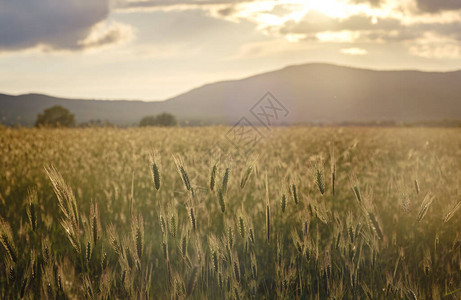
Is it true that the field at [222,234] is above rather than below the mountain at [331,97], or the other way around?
below

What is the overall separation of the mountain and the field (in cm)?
8360

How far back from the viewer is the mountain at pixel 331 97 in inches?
3718

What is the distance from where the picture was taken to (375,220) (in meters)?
1.70

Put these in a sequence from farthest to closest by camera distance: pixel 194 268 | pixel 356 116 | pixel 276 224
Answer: pixel 356 116 < pixel 276 224 < pixel 194 268

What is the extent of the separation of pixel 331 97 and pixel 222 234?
10646 cm

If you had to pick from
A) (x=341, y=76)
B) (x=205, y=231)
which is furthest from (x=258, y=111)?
(x=341, y=76)

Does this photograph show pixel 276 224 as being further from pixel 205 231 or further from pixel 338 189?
pixel 338 189

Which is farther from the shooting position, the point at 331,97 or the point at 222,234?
the point at 331,97

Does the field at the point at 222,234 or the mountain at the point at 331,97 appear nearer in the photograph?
the field at the point at 222,234

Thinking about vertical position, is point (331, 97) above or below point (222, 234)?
above

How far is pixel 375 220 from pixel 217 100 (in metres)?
120

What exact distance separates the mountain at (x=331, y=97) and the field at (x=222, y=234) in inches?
3291

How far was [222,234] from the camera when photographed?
178cm

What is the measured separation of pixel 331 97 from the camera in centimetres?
10350
